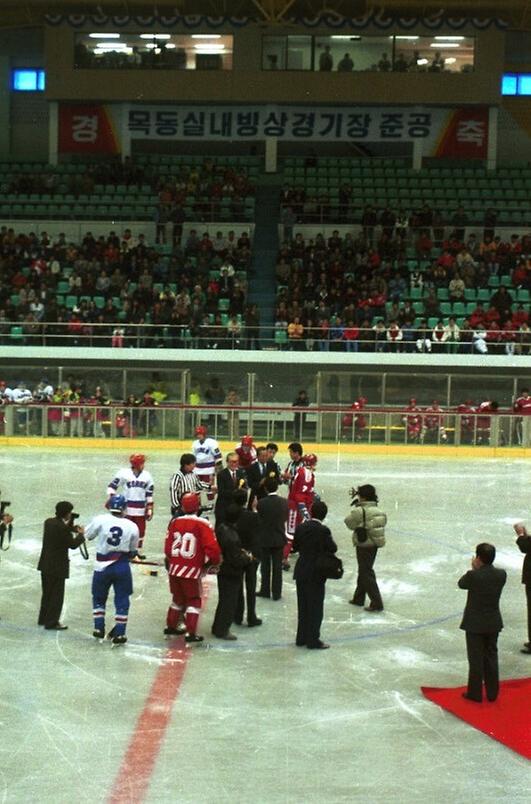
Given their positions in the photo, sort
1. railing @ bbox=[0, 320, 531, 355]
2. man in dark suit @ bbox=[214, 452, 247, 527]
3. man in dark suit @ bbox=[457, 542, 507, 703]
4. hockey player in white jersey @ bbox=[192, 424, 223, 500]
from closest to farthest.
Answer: man in dark suit @ bbox=[457, 542, 507, 703], man in dark suit @ bbox=[214, 452, 247, 527], hockey player in white jersey @ bbox=[192, 424, 223, 500], railing @ bbox=[0, 320, 531, 355]

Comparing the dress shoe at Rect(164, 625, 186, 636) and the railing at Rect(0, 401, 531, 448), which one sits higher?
the railing at Rect(0, 401, 531, 448)

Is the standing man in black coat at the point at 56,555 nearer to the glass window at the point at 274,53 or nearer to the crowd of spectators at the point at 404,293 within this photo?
the crowd of spectators at the point at 404,293

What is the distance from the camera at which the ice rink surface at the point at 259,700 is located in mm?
9250

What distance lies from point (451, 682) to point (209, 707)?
2226mm

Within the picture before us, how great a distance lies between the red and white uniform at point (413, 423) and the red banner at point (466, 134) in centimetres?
1349

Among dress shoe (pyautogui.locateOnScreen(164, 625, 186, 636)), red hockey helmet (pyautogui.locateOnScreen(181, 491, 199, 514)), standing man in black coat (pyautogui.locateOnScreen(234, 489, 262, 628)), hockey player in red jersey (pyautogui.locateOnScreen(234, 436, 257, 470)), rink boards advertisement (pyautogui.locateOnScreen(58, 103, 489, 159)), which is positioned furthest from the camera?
rink boards advertisement (pyautogui.locateOnScreen(58, 103, 489, 159))

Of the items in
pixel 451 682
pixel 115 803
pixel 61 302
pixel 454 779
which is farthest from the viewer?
pixel 61 302

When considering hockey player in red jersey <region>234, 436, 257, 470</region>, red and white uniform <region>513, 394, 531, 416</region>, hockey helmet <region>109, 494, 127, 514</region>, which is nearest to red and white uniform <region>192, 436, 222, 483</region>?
hockey player in red jersey <region>234, 436, 257, 470</region>

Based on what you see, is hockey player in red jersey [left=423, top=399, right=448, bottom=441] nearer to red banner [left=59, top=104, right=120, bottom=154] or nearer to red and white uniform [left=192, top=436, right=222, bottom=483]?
red and white uniform [left=192, top=436, right=222, bottom=483]

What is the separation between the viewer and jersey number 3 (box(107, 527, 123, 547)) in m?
12.2

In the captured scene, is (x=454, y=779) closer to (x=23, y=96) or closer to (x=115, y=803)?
(x=115, y=803)

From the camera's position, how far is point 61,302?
1273 inches

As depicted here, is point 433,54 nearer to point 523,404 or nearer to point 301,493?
point 523,404

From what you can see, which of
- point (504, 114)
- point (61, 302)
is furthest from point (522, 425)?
point (504, 114)
